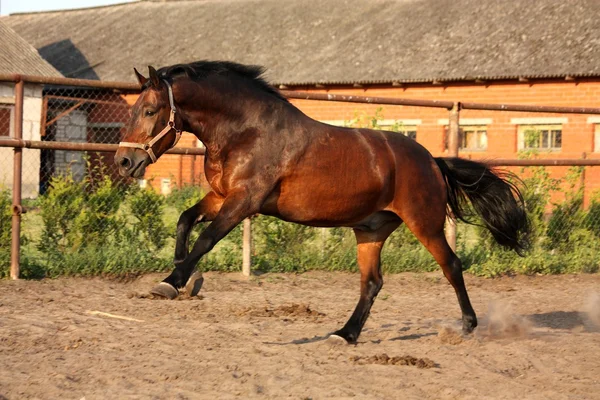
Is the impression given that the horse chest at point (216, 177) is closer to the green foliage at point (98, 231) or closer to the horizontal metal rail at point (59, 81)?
the horizontal metal rail at point (59, 81)

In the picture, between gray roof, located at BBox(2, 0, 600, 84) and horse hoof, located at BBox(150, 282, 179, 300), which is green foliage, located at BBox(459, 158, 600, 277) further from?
gray roof, located at BBox(2, 0, 600, 84)

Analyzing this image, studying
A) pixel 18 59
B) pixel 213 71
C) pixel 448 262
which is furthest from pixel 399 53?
pixel 213 71

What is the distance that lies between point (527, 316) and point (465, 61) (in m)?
16.8

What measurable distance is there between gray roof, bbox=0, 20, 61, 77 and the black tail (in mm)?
18825

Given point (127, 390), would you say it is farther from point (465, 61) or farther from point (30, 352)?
point (465, 61)

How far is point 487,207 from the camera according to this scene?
753cm

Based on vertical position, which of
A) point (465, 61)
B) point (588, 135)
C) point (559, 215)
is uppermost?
point (465, 61)

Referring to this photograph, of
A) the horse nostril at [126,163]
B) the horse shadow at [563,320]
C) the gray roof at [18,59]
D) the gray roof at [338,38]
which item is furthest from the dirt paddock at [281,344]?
the gray roof at [18,59]

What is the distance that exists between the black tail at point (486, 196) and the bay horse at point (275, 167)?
1.05 feet

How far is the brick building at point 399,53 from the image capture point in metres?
22.3

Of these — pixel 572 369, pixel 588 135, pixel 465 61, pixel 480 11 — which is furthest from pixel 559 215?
pixel 480 11

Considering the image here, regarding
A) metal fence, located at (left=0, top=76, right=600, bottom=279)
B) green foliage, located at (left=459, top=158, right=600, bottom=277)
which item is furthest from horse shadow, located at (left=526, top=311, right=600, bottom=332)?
green foliage, located at (left=459, top=158, right=600, bottom=277)

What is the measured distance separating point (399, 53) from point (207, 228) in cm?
2056

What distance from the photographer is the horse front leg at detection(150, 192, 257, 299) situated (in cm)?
553
